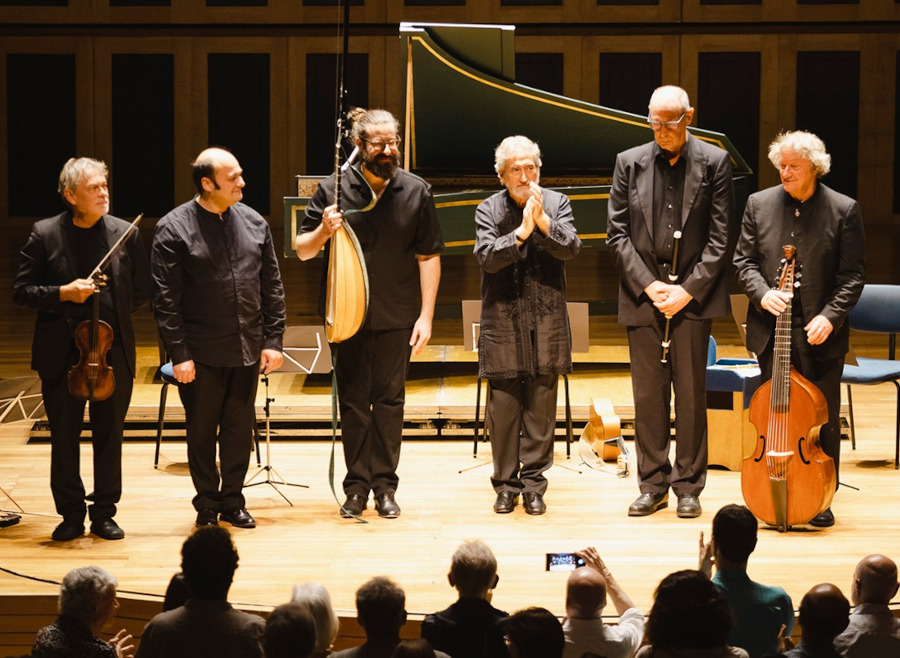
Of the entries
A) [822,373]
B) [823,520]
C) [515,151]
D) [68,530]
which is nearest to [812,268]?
[822,373]

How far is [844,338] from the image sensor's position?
4.52 metres

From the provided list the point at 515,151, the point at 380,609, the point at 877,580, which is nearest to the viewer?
the point at 380,609

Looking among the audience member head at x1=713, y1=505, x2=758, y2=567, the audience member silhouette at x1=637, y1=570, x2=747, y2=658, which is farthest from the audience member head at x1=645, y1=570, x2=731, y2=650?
the audience member head at x1=713, y1=505, x2=758, y2=567

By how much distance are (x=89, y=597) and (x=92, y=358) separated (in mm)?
1722

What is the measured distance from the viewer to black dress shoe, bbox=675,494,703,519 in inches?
181

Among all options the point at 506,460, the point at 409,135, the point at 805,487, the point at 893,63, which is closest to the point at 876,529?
the point at 805,487

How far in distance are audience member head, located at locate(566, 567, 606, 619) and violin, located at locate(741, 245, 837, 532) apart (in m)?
1.83

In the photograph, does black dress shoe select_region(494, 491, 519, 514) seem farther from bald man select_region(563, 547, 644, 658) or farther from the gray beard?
bald man select_region(563, 547, 644, 658)

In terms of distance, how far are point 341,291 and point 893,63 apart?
10742 mm

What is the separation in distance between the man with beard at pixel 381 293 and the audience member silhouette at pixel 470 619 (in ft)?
6.39

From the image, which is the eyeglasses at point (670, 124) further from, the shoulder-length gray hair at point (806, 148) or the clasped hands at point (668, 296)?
the clasped hands at point (668, 296)

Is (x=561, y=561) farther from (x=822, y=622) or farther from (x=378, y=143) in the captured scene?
(x=378, y=143)

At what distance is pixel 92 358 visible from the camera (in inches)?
167

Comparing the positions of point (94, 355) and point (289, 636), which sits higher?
point (94, 355)
